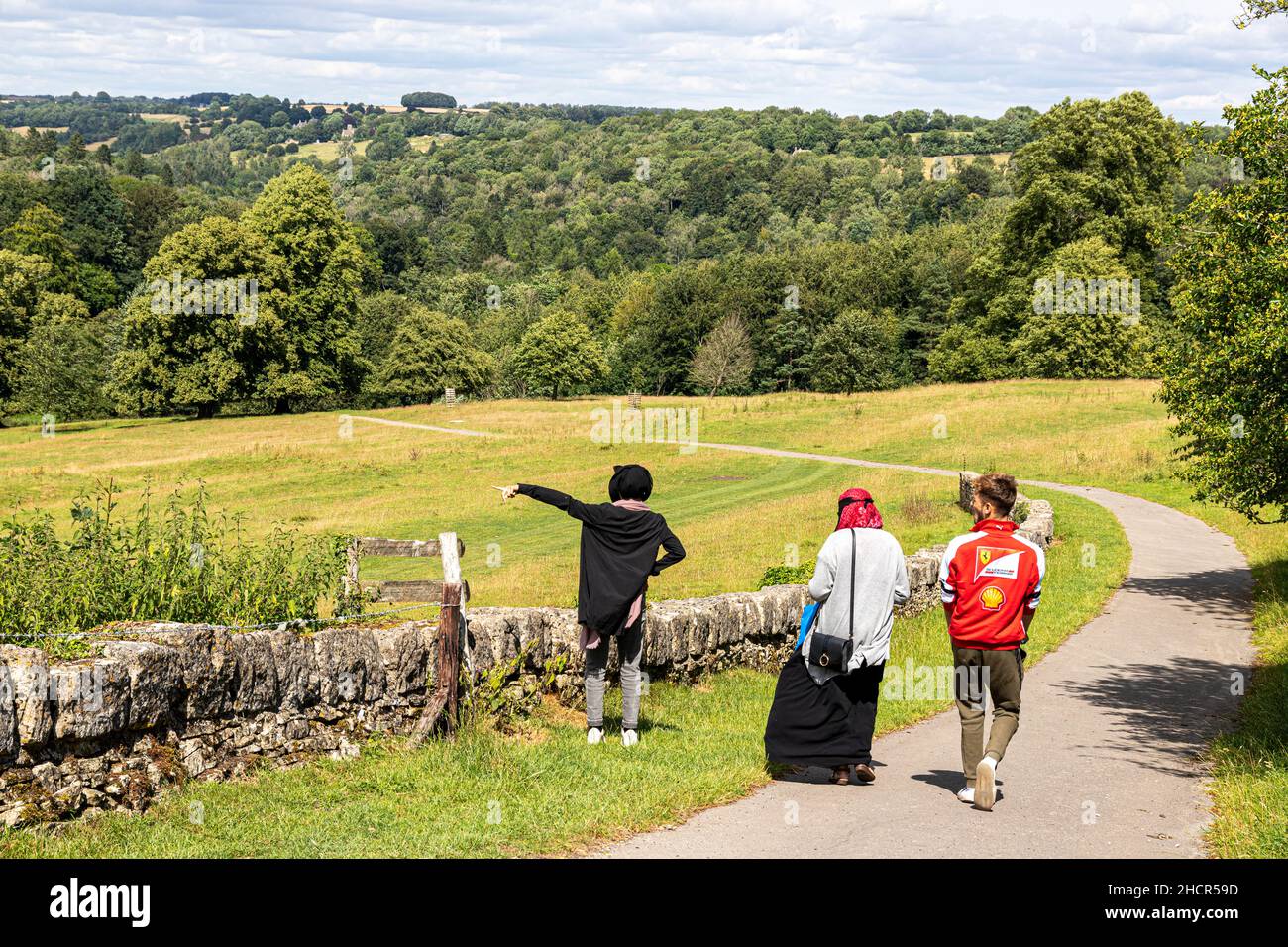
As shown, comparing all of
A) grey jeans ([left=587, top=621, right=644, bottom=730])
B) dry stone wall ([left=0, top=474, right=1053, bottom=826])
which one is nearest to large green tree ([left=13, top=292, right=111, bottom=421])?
dry stone wall ([left=0, top=474, right=1053, bottom=826])

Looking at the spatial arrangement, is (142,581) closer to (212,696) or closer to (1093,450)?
(212,696)

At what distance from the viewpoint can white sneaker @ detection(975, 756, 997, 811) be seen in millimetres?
7625

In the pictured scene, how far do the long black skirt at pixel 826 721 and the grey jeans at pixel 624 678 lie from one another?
44.7 inches

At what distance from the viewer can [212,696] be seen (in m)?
7.60

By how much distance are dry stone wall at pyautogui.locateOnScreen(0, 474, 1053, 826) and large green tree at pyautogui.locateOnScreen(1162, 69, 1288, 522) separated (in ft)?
25.5

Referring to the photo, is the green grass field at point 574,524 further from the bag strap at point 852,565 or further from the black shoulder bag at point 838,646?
the bag strap at point 852,565

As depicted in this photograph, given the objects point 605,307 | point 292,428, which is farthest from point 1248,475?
point 605,307

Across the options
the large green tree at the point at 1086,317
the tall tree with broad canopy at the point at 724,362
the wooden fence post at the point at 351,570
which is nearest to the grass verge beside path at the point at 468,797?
the wooden fence post at the point at 351,570

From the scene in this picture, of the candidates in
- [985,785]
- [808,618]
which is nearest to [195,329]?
[808,618]

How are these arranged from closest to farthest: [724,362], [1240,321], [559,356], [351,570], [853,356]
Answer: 1. [351,570]
2. [1240,321]
3. [853,356]
4. [559,356]
5. [724,362]

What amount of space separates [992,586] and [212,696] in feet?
17.2

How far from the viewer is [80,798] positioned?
21.9ft

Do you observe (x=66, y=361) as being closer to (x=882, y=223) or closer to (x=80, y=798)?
(x=80, y=798)
